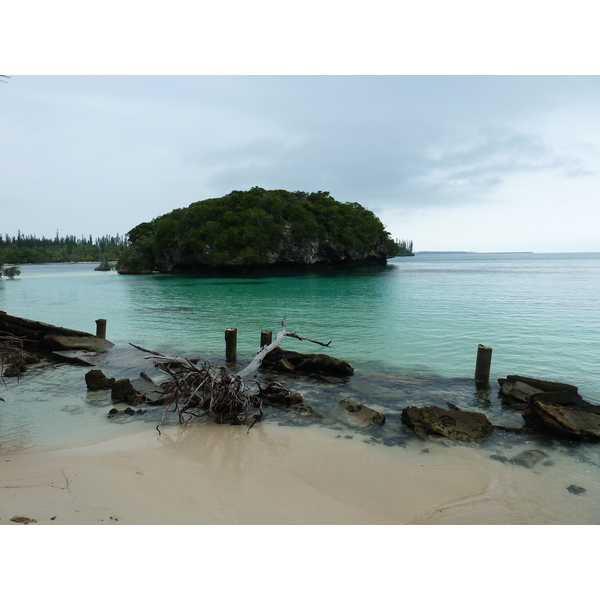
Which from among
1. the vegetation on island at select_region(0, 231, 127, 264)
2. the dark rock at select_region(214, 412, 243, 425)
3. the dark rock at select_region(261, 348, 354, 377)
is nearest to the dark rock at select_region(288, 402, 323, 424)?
the dark rock at select_region(214, 412, 243, 425)

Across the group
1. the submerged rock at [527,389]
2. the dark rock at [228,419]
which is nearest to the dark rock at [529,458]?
the submerged rock at [527,389]

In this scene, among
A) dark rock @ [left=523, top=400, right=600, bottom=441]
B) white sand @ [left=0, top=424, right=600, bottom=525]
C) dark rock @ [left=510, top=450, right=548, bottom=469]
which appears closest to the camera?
white sand @ [left=0, top=424, right=600, bottom=525]

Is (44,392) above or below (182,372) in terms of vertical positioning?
below

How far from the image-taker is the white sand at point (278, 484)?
179 inches

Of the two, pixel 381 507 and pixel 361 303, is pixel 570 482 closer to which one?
pixel 381 507

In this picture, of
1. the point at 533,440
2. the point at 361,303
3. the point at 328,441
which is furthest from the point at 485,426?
the point at 361,303

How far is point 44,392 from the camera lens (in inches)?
354

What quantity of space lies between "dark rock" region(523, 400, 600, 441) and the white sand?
97 centimetres

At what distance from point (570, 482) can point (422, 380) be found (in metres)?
4.99

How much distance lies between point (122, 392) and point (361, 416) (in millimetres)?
5095

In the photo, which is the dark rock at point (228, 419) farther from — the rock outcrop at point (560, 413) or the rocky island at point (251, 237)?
the rocky island at point (251, 237)

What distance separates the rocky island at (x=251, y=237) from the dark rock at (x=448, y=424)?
54259mm

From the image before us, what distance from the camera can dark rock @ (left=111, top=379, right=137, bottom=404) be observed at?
8.37 metres

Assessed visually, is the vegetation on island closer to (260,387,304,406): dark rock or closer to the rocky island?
the rocky island
